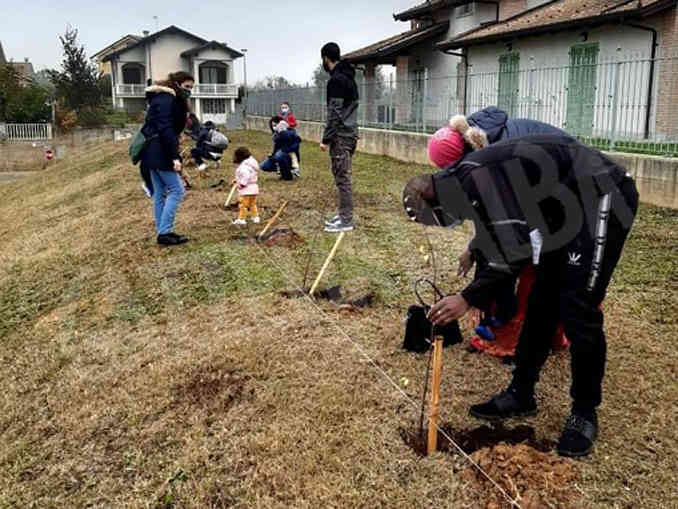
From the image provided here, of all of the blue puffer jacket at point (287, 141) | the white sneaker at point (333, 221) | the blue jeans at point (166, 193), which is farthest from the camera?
the blue puffer jacket at point (287, 141)

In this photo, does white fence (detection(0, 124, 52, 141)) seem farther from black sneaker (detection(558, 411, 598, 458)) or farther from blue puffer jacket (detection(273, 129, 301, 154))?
black sneaker (detection(558, 411, 598, 458))

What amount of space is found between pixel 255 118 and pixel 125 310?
89.4 feet

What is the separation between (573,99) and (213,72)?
4300 centimetres

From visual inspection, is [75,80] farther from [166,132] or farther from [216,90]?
[166,132]

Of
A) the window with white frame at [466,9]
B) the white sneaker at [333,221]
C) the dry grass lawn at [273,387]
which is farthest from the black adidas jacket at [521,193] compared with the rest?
the window with white frame at [466,9]

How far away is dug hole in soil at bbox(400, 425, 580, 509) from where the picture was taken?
8.59 feet

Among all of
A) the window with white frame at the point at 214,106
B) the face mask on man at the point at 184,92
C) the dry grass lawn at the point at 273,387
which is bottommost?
the dry grass lawn at the point at 273,387

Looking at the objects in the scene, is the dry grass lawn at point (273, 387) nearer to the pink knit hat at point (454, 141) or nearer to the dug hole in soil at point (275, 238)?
the dug hole in soil at point (275, 238)

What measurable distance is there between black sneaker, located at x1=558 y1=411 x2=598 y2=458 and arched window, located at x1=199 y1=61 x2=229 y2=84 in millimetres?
50111

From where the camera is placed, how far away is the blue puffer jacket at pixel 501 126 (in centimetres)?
316

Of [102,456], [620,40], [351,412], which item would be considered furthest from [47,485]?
[620,40]

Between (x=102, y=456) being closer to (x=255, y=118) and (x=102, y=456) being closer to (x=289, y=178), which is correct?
(x=289, y=178)

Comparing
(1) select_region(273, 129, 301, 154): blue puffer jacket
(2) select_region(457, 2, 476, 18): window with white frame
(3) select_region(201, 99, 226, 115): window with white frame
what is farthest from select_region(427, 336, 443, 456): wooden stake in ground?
(3) select_region(201, 99, 226, 115): window with white frame

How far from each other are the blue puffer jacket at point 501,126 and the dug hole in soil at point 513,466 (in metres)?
1.43
